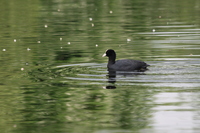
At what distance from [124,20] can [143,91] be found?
63.7ft

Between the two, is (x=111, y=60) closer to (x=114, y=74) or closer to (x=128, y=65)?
(x=128, y=65)

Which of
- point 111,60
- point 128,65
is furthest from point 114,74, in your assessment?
point 111,60

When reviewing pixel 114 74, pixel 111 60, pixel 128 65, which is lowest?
pixel 114 74

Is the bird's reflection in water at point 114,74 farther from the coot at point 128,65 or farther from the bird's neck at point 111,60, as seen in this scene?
the bird's neck at point 111,60

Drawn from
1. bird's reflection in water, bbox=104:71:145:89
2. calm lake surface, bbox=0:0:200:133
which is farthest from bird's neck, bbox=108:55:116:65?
bird's reflection in water, bbox=104:71:145:89

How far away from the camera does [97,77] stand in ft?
50.1

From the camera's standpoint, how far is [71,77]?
15.3 m

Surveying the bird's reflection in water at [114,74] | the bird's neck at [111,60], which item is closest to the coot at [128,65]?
the bird's neck at [111,60]

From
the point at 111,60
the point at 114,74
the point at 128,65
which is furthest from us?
the point at 111,60

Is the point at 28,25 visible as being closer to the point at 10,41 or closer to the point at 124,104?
the point at 10,41

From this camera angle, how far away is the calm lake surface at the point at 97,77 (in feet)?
34.2

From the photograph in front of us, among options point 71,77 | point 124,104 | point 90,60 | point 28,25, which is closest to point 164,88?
point 124,104

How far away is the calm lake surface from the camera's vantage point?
1043 cm

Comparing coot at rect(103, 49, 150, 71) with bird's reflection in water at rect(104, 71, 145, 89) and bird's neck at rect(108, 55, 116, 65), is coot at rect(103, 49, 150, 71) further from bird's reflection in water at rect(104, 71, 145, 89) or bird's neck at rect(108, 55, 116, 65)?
bird's reflection in water at rect(104, 71, 145, 89)
